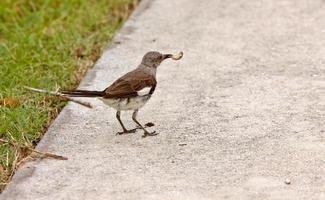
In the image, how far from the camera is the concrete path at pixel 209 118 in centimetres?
525

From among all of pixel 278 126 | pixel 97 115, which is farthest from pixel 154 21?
pixel 278 126

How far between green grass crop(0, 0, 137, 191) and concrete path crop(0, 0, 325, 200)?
6.8 inches

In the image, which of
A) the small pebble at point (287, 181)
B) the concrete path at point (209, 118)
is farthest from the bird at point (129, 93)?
the small pebble at point (287, 181)

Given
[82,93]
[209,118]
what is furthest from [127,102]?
[209,118]

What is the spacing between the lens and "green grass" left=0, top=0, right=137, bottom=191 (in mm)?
6238

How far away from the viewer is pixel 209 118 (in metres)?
6.36

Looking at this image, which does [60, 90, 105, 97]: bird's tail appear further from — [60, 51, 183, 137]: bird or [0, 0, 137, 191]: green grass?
[0, 0, 137, 191]: green grass

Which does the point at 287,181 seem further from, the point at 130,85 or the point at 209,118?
the point at 130,85

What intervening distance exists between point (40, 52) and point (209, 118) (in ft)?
7.27

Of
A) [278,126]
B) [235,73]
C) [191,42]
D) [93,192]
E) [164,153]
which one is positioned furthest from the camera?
[191,42]

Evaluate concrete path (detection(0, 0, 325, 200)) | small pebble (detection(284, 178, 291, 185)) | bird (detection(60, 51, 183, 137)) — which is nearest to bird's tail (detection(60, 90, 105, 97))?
bird (detection(60, 51, 183, 137))

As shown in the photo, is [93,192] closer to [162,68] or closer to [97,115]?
[97,115]

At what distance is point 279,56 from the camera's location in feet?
25.1

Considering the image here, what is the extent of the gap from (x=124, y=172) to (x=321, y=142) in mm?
1375
